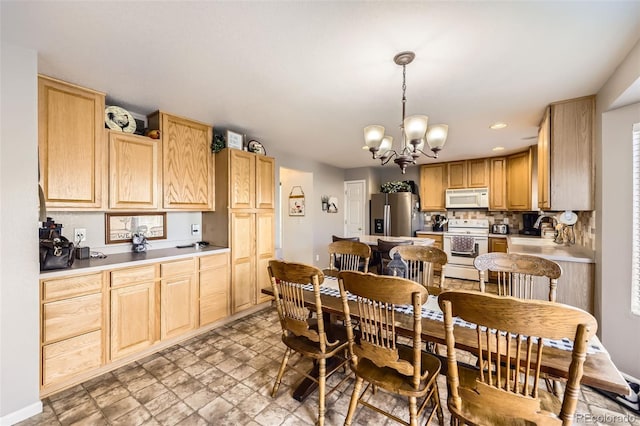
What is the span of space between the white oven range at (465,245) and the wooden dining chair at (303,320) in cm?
407

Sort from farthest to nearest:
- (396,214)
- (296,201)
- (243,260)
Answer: (396,214)
(296,201)
(243,260)

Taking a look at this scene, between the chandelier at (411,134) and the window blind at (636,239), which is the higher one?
the chandelier at (411,134)

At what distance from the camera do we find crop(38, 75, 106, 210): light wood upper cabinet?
2037 millimetres

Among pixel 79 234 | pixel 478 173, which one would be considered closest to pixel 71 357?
pixel 79 234

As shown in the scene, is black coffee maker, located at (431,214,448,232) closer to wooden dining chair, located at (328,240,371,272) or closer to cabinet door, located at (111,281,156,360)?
wooden dining chair, located at (328,240,371,272)

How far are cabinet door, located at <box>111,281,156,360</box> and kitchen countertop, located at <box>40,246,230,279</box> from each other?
0.22 m

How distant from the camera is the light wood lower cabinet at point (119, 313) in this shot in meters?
1.91

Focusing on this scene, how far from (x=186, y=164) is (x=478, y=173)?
16.8 ft

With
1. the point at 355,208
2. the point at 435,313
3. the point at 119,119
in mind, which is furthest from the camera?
the point at 355,208

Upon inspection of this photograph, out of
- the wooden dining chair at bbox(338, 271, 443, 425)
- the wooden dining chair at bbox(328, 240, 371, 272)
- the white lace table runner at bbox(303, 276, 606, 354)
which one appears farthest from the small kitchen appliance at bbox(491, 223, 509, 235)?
the wooden dining chair at bbox(338, 271, 443, 425)

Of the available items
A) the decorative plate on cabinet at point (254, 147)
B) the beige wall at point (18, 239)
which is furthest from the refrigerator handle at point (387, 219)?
the beige wall at point (18, 239)

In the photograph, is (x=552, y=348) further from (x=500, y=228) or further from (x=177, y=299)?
(x=500, y=228)

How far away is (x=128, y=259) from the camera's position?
242 centimetres

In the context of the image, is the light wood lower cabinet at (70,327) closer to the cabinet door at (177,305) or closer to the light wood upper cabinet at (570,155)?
the cabinet door at (177,305)
